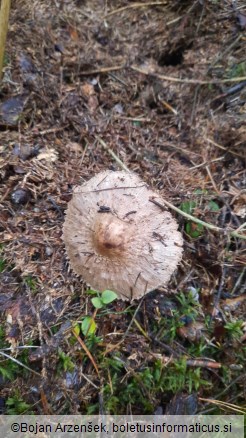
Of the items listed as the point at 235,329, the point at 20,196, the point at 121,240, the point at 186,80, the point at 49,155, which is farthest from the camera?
the point at 186,80

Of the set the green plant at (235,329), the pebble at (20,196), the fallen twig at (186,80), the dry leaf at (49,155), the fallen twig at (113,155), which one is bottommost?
the green plant at (235,329)

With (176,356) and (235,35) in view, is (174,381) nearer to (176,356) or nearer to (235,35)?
(176,356)

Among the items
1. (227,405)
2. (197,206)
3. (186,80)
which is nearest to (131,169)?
(197,206)

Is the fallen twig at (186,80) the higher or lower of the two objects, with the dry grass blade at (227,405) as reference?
higher

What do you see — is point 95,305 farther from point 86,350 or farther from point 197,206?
point 197,206

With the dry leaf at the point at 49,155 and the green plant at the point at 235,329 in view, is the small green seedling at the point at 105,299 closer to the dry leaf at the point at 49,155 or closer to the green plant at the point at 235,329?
the green plant at the point at 235,329

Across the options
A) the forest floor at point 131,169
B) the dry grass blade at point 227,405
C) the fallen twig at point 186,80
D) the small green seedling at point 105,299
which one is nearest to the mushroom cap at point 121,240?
the small green seedling at point 105,299
